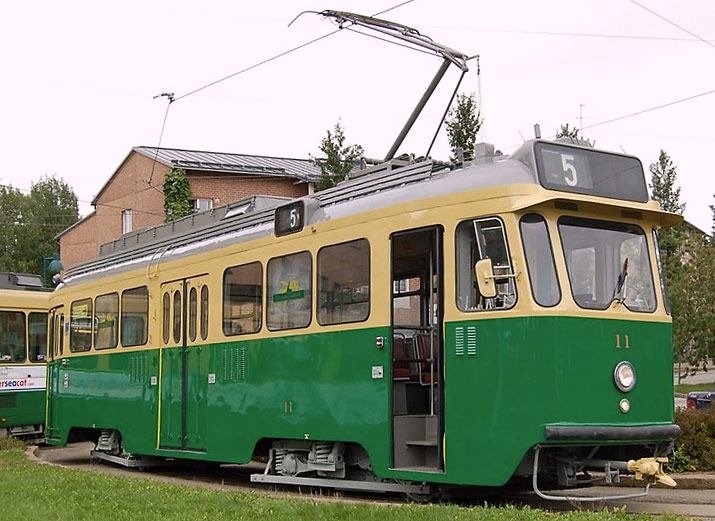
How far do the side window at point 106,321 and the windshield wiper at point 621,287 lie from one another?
919cm

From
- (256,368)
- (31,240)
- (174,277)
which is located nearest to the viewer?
(256,368)

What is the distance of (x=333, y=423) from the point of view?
11695mm

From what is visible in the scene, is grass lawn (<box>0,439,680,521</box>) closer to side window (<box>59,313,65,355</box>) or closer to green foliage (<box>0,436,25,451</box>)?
side window (<box>59,313,65,355</box>)

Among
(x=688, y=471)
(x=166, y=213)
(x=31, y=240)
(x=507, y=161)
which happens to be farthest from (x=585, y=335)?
(x=31, y=240)

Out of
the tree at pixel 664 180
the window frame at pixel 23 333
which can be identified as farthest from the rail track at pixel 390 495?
the tree at pixel 664 180

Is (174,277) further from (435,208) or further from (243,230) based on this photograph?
(435,208)

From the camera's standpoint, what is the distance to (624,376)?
10008 millimetres

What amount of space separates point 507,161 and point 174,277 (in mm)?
6614

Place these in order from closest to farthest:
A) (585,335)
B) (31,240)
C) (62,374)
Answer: (585,335) < (62,374) < (31,240)

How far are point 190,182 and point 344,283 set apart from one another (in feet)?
90.5

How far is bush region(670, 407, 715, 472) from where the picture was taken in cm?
1336

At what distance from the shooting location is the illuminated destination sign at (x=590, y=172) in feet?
33.5

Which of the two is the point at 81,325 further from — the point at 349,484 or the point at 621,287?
the point at 621,287

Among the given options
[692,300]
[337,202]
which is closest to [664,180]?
[692,300]
